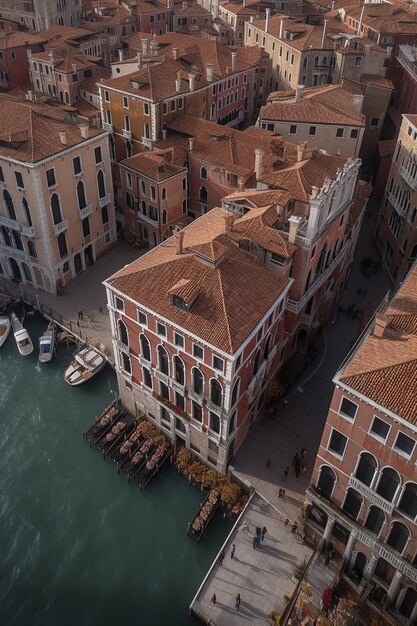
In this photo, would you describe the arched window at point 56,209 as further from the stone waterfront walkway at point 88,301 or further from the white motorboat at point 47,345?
the white motorboat at point 47,345

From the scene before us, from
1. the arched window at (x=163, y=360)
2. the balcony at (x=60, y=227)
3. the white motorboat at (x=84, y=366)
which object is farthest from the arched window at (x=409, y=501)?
the balcony at (x=60, y=227)

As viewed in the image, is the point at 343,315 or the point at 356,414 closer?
the point at 356,414

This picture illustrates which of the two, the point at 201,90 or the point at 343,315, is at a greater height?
the point at 201,90

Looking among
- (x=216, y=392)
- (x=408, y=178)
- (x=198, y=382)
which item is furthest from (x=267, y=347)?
(x=408, y=178)

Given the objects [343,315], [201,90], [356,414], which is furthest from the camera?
[201,90]

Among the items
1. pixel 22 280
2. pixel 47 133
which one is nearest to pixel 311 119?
pixel 47 133

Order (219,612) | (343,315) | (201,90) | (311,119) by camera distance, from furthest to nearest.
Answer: (201,90), (311,119), (343,315), (219,612)

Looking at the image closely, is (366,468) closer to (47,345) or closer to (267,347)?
(267,347)

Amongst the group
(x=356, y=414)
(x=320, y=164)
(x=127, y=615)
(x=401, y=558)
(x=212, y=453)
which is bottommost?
(x=127, y=615)

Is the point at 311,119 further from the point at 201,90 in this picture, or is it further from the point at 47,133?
the point at 47,133
